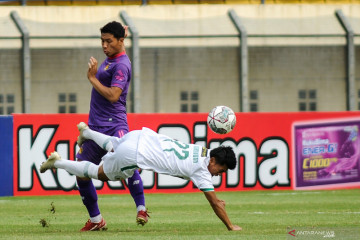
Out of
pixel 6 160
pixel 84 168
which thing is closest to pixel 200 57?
pixel 6 160

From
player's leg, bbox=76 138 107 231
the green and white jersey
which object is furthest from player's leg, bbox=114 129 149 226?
the green and white jersey

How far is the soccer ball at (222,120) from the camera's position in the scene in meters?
11.6

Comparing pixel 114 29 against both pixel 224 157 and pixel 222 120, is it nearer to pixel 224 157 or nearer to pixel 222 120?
pixel 224 157

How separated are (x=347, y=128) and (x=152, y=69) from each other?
699cm

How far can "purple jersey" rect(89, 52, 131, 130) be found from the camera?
27.7ft

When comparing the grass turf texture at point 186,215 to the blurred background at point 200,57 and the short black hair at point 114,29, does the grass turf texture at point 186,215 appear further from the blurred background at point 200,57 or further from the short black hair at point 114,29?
the blurred background at point 200,57

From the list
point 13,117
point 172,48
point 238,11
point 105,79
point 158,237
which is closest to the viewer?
point 158,237

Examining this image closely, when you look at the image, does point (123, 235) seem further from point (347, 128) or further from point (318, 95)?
point (318, 95)

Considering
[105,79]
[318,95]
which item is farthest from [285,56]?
[105,79]

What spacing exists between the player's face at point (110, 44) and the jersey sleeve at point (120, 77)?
0.59 ft

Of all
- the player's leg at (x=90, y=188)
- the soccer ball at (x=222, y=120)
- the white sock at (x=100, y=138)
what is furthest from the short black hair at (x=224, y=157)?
the soccer ball at (x=222, y=120)

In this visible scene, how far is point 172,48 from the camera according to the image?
2088cm

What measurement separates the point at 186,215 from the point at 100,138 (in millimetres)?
2790

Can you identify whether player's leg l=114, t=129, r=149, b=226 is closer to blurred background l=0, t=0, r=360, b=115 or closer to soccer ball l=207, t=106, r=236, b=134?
soccer ball l=207, t=106, r=236, b=134
